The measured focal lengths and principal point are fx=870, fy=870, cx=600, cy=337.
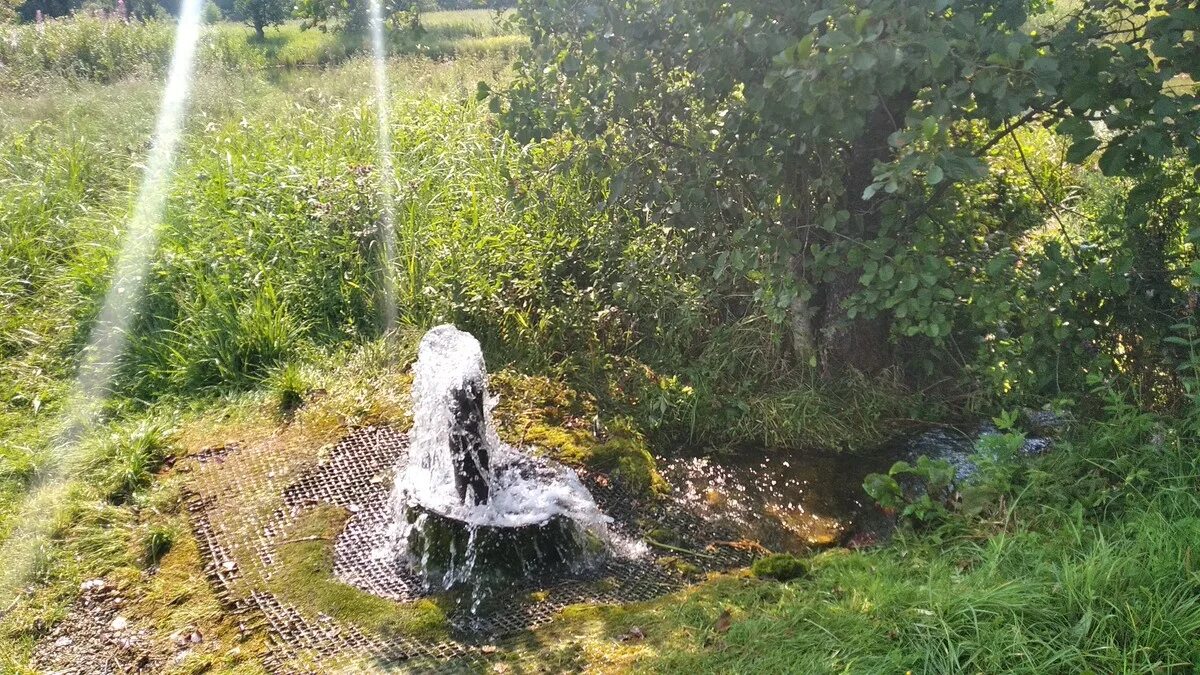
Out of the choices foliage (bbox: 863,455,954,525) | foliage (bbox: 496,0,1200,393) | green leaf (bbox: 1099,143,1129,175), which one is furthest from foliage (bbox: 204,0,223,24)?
green leaf (bbox: 1099,143,1129,175)

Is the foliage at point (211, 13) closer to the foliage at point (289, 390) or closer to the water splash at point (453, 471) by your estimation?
the foliage at point (289, 390)

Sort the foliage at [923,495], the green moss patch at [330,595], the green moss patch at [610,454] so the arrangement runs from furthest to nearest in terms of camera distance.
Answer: the green moss patch at [610,454], the foliage at [923,495], the green moss patch at [330,595]

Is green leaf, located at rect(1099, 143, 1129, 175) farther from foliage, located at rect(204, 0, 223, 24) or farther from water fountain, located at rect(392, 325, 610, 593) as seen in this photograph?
foliage, located at rect(204, 0, 223, 24)

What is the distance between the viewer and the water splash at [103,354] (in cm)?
357

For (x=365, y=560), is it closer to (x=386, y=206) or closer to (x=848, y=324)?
(x=848, y=324)

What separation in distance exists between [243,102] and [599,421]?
6297 millimetres

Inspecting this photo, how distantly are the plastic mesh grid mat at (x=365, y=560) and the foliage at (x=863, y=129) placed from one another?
4.10 feet

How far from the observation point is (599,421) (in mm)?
4562

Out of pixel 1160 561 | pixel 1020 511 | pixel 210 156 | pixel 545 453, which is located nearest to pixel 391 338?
pixel 545 453

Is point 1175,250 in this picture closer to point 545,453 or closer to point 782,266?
point 782,266

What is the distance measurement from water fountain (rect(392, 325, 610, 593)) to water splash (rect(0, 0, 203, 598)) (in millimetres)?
1481

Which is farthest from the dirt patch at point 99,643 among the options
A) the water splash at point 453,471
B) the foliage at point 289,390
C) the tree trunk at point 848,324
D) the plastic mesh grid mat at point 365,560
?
the tree trunk at point 848,324

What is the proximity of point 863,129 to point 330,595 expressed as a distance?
2.95 m

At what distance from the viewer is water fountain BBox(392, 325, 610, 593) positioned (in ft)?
11.4
